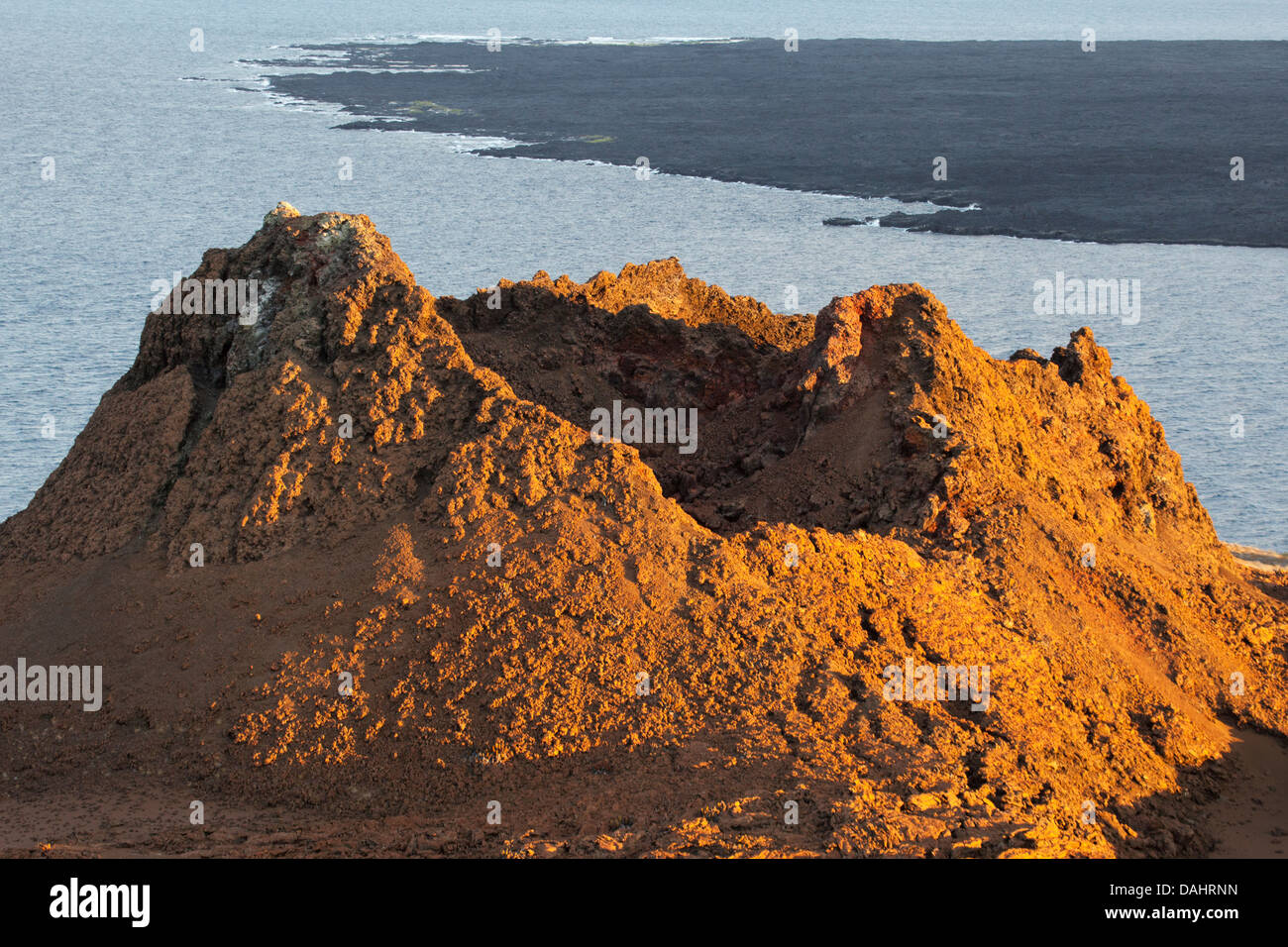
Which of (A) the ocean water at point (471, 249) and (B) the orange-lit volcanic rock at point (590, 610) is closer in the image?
(B) the orange-lit volcanic rock at point (590, 610)

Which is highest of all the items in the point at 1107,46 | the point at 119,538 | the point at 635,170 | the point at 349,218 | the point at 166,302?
the point at 1107,46

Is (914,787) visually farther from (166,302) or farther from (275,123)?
(275,123)

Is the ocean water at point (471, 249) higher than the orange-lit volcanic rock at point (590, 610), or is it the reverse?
the ocean water at point (471, 249)

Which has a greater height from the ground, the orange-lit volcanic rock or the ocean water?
the ocean water

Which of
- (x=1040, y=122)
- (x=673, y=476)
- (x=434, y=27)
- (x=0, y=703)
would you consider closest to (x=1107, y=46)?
(x=1040, y=122)
